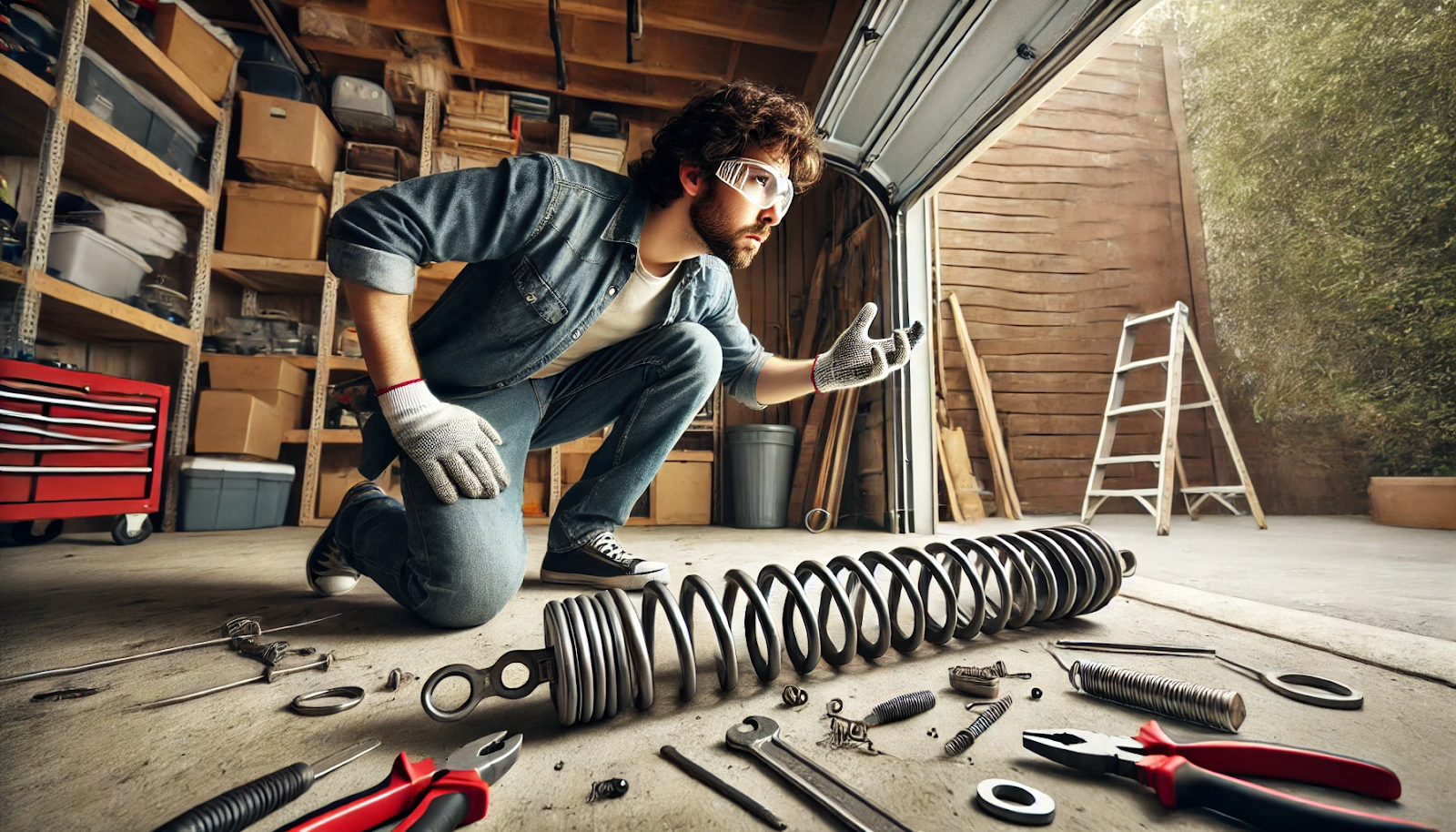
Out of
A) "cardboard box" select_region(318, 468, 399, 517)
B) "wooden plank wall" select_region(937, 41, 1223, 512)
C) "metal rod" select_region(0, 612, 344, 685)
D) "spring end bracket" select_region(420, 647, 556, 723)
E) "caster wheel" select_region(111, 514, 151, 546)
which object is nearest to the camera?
"spring end bracket" select_region(420, 647, 556, 723)

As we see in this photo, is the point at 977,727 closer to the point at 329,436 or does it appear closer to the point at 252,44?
the point at 329,436

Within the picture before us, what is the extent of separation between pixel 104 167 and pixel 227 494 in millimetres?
1695

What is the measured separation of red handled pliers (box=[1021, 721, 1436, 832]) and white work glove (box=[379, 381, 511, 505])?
1040mm

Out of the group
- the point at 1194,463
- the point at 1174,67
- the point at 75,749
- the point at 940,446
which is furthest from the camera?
the point at 1174,67

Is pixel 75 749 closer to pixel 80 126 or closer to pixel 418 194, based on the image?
pixel 418 194

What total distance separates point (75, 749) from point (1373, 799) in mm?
1491

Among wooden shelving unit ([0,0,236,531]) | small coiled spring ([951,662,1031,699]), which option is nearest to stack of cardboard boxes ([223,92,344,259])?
wooden shelving unit ([0,0,236,531])

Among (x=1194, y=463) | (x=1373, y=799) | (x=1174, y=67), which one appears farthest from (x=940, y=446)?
(x=1174, y=67)

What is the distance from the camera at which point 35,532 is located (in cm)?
252

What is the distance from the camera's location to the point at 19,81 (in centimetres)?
226

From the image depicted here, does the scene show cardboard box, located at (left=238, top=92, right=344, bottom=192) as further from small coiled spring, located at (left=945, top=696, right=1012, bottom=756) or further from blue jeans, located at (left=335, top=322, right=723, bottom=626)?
small coiled spring, located at (left=945, top=696, right=1012, bottom=756)

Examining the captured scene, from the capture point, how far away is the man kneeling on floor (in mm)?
1167

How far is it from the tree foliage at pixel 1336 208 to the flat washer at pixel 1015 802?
17.3ft

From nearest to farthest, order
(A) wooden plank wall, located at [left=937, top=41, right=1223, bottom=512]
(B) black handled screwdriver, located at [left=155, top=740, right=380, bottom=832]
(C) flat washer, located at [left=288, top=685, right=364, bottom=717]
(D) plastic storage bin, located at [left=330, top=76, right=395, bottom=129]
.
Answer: (B) black handled screwdriver, located at [left=155, top=740, right=380, bottom=832] < (C) flat washer, located at [left=288, top=685, right=364, bottom=717] < (D) plastic storage bin, located at [left=330, top=76, right=395, bottom=129] < (A) wooden plank wall, located at [left=937, top=41, right=1223, bottom=512]
